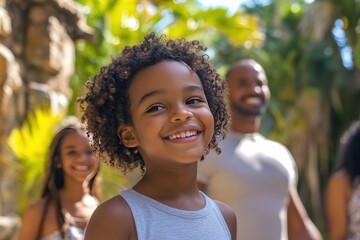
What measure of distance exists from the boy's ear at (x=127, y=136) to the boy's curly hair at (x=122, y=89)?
0.02 m

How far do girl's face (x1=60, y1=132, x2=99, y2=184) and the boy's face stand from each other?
3.10 feet

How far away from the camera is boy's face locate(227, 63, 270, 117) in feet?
13.5

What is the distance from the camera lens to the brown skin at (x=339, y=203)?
4281 mm

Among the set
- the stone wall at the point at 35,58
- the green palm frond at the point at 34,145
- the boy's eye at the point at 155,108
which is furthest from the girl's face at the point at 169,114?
the stone wall at the point at 35,58

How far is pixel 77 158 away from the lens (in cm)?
358

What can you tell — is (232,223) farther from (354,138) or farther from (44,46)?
(44,46)

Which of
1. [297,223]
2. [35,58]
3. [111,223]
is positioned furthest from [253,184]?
[35,58]

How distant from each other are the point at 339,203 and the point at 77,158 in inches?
65.1

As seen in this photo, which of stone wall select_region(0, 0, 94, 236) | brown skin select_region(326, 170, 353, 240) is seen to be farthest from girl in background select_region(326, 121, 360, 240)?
stone wall select_region(0, 0, 94, 236)

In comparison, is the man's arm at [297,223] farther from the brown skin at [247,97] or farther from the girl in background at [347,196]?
the girl in background at [347,196]

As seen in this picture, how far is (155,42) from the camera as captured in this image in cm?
234

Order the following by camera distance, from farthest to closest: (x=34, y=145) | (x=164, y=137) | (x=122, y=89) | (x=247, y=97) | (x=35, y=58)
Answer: (x=35, y=58) < (x=34, y=145) < (x=247, y=97) < (x=122, y=89) < (x=164, y=137)

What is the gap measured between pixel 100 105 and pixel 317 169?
16397 mm

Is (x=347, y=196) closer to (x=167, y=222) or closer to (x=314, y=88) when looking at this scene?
(x=167, y=222)
